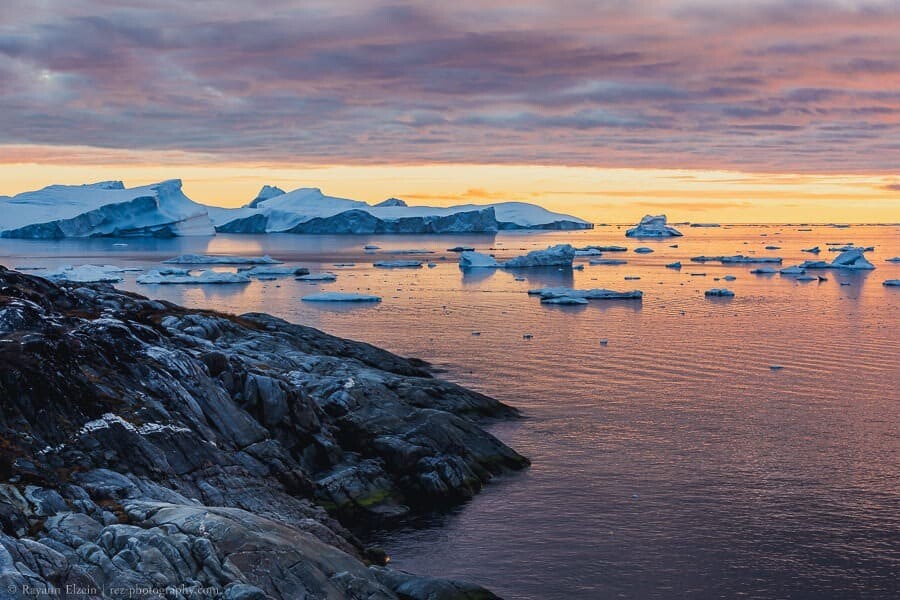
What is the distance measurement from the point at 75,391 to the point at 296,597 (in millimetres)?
6639

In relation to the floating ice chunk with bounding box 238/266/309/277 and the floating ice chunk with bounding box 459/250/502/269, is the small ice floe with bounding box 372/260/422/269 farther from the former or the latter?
the floating ice chunk with bounding box 238/266/309/277

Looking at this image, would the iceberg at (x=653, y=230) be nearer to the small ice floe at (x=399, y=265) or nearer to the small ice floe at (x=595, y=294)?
the small ice floe at (x=399, y=265)

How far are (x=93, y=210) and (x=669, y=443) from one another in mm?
120951

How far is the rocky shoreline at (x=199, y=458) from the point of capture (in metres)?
12.9

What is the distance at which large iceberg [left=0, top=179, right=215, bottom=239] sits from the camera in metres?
133

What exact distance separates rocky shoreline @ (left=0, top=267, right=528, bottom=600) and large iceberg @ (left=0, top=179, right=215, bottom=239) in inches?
4368

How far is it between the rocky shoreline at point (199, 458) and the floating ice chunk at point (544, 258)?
6520 cm

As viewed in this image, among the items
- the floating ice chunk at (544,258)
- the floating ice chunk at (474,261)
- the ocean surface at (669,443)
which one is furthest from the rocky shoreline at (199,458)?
the floating ice chunk at (544,258)

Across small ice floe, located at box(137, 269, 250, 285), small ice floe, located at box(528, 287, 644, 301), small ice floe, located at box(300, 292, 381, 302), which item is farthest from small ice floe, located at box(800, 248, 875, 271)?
small ice floe, located at box(137, 269, 250, 285)

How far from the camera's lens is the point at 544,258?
96.6 m

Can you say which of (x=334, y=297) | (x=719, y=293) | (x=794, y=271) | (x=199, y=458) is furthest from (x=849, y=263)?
(x=199, y=458)

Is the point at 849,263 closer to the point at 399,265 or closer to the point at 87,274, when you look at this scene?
the point at 399,265

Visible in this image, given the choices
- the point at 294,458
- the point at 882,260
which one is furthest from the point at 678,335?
the point at 882,260

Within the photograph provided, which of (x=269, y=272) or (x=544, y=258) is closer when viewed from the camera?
(x=269, y=272)
